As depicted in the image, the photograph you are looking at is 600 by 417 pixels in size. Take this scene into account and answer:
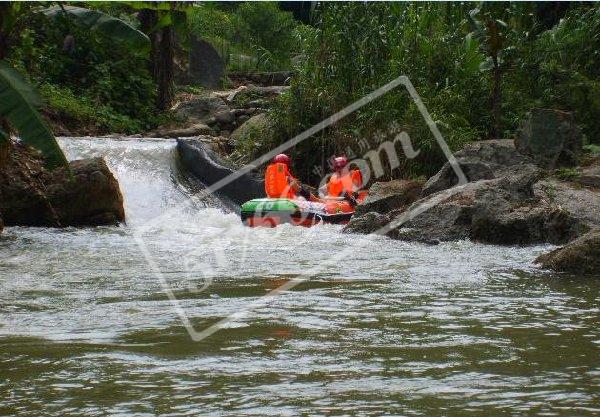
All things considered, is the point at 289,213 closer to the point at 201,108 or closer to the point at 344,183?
the point at 344,183

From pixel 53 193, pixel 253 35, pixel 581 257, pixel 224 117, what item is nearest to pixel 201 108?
pixel 224 117

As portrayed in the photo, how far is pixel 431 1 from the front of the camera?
1748cm

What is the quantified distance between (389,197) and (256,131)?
16.0 ft

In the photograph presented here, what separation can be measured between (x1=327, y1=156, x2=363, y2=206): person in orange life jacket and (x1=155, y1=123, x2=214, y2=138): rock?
21.5 feet

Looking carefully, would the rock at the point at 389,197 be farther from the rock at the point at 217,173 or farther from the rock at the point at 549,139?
the rock at the point at 217,173

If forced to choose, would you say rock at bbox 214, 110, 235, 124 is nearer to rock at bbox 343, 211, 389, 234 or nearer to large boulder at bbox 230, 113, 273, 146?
large boulder at bbox 230, 113, 273, 146

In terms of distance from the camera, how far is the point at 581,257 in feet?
27.6

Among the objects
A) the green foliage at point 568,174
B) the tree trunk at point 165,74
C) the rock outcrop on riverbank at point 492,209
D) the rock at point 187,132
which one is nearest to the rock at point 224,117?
the rock at point 187,132

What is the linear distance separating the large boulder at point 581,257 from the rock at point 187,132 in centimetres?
1276

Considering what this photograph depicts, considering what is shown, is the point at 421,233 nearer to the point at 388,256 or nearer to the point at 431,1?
the point at 388,256

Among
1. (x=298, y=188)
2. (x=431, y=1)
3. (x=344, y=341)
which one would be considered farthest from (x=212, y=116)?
(x=344, y=341)

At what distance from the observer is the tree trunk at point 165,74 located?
73.9ft

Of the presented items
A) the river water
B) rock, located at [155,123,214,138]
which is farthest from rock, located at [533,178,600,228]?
rock, located at [155,123,214,138]

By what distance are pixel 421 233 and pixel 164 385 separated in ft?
23.4
